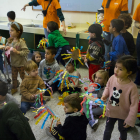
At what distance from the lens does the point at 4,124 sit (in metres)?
0.82

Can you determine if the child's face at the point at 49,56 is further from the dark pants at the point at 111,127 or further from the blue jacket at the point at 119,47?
the dark pants at the point at 111,127

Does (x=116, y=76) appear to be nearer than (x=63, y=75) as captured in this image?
Yes

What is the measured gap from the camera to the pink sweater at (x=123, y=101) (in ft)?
4.09

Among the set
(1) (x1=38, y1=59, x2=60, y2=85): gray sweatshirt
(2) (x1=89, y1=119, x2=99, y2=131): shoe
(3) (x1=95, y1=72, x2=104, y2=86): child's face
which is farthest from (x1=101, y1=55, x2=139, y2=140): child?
(1) (x1=38, y1=59, x2=60, y2=85): gray sweatshirt

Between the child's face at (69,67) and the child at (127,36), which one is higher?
the child at (127,36)

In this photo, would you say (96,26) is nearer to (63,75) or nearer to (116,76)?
(63,75)

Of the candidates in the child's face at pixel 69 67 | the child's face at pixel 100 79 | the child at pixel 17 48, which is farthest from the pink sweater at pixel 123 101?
the child at pixel 17 48

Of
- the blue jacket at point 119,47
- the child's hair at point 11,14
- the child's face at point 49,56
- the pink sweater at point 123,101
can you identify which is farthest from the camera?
the child's hair at point 11,14

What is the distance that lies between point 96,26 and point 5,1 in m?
3.47

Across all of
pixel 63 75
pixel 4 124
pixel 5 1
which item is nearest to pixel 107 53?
pixel 63 75

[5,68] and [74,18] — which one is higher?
[74,18]

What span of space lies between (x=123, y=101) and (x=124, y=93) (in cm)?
7

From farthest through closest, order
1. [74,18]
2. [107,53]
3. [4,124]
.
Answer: [74,18] → [107,53] → [4,124]

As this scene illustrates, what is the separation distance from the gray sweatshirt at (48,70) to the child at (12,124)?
161cm
